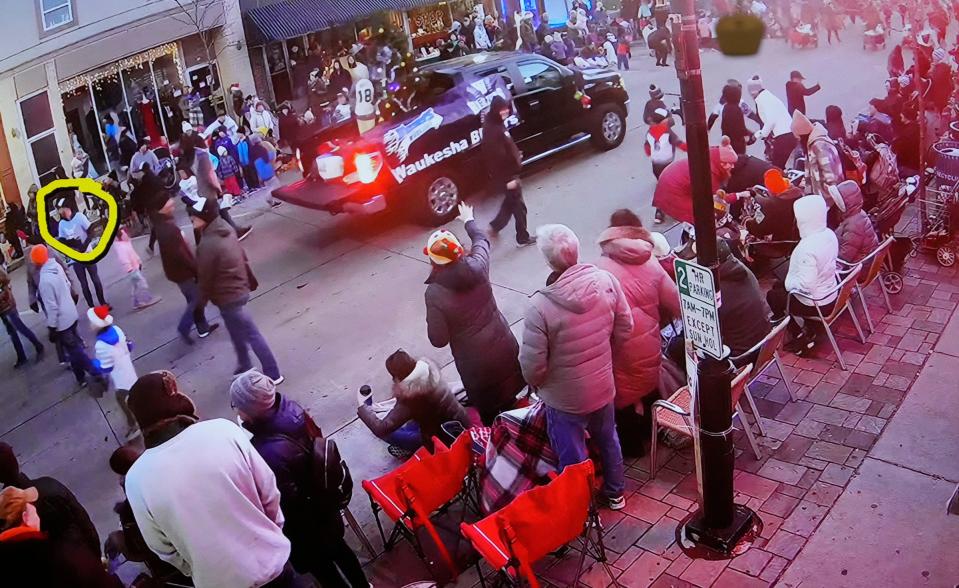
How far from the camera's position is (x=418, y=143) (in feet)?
34.0

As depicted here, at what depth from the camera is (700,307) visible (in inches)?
181

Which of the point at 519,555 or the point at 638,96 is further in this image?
the point at 638,96

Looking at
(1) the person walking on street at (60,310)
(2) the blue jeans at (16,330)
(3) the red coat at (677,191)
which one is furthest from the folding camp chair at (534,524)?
(2) the blue jeans at (16,330)

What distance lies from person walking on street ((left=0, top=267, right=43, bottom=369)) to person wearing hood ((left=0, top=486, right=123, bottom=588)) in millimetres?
4518

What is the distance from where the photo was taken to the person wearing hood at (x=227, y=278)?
746 cm

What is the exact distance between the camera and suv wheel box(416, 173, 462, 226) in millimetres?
10414

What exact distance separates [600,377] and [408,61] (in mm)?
8228

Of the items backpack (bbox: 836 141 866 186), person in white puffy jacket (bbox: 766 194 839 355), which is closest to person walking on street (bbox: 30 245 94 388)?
person in white puffy jacket (bbox: 766 194 839 355)

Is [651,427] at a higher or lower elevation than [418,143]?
lower

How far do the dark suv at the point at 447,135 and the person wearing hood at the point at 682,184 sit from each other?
10.9 feet

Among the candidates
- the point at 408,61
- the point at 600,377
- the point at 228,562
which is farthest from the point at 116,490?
the point at 408,61

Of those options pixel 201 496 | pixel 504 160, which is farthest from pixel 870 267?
pixel 201 496

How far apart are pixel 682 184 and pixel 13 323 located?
247 inches

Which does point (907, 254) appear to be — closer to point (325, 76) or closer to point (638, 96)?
point (325, 76)
